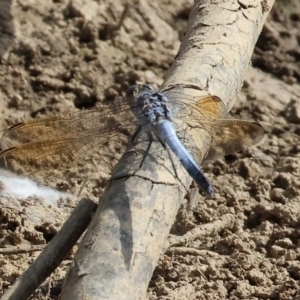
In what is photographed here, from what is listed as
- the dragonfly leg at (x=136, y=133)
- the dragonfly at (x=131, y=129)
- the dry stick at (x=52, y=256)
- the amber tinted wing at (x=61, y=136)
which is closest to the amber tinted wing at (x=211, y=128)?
the dragonfly at (x=131, y=129)

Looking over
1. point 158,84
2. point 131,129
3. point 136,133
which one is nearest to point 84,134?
point 131,129

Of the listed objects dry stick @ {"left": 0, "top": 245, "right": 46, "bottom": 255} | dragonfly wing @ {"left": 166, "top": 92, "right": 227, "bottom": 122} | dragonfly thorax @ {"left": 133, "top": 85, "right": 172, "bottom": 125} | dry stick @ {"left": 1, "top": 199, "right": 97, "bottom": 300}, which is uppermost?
dragonfly thorax @ {"left": 133, "top": 85, "right": 172, "bottom": 125}

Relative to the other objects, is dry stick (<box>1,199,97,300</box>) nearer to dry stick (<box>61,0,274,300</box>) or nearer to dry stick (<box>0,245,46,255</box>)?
dry stick (<box>61,0,274,300</box>)

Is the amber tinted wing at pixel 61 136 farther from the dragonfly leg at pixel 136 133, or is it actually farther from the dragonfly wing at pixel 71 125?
the dragonfly leg at pixel 136 133

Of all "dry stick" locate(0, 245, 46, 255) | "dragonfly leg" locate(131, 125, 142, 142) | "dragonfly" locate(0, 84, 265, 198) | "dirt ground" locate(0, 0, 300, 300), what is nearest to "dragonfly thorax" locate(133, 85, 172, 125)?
"dragonfly" locate(0, 84, 265, 198)

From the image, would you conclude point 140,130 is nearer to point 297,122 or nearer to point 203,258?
point 203,258

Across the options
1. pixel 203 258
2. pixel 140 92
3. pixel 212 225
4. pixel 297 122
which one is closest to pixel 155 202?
pixel 203 258
